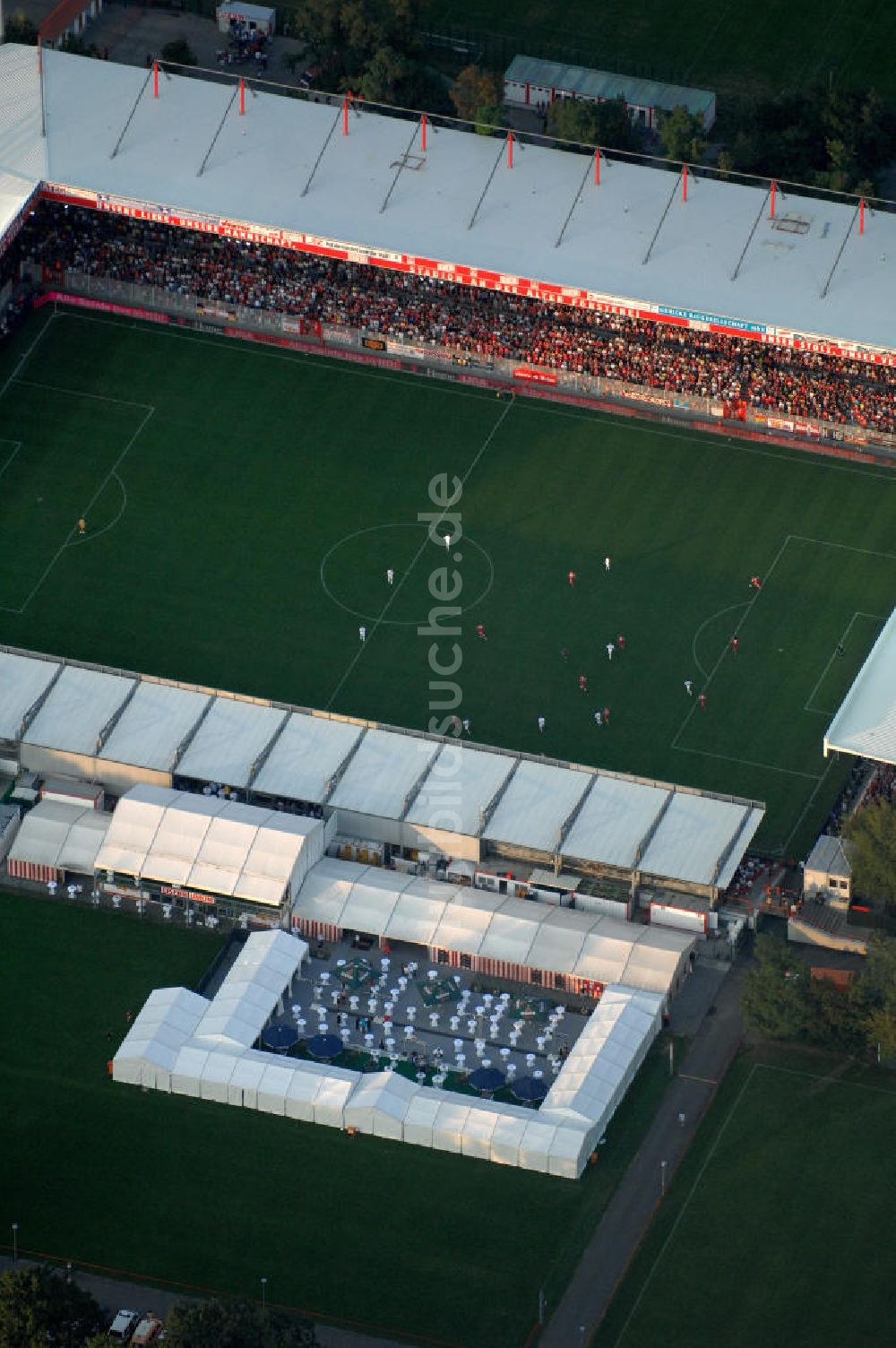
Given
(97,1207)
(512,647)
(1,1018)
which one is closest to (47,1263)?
(97,1207)

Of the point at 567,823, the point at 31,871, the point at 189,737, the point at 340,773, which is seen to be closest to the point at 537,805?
the point at 567,823

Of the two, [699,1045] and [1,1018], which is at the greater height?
[699,1045]

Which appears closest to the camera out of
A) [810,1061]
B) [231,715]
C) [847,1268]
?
[847,1268]

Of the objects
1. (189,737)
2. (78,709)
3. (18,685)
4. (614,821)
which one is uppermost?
(614,821)

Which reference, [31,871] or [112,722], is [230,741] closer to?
[112,722]

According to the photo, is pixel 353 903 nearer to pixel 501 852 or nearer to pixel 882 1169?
pixel 501 852

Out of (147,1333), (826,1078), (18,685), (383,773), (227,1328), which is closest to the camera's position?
(227,1328)
